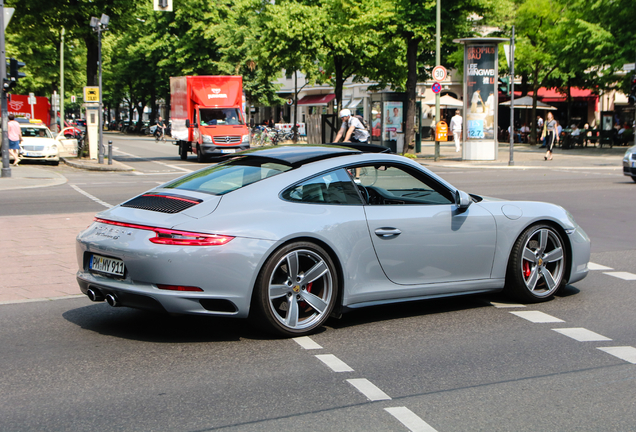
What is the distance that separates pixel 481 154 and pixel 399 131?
4879 mm

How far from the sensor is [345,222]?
5484 millimetres

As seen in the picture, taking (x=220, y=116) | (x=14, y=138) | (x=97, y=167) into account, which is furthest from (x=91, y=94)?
(x=220, y=116)

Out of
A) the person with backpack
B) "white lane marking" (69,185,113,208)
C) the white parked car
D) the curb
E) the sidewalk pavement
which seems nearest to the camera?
the sidewalk pavement

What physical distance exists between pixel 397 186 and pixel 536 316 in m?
1.56

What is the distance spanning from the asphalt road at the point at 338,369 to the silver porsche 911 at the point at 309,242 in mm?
297

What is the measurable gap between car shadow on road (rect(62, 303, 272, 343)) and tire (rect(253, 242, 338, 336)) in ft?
0.80

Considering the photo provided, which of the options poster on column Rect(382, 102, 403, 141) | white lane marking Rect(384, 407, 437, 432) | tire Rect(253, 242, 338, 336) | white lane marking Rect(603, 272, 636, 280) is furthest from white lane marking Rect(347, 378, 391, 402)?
poster on column Rect(382, 102, 403, 141)

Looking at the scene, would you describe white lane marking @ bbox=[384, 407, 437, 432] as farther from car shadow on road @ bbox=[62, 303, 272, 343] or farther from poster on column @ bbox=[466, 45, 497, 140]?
poster on column @ bbox=[466, 45, 497, 140]

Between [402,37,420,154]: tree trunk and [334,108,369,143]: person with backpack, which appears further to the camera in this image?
[402,37,420,154]: tree trunk

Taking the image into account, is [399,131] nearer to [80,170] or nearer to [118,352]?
[80,170]

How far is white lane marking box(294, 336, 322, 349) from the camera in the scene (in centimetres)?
520

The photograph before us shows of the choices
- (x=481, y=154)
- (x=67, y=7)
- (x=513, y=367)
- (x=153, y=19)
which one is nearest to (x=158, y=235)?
(x=513, y=367)

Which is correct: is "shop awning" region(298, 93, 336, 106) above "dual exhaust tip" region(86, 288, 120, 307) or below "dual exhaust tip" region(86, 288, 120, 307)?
above

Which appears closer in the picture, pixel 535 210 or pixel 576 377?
pixel 576 377
